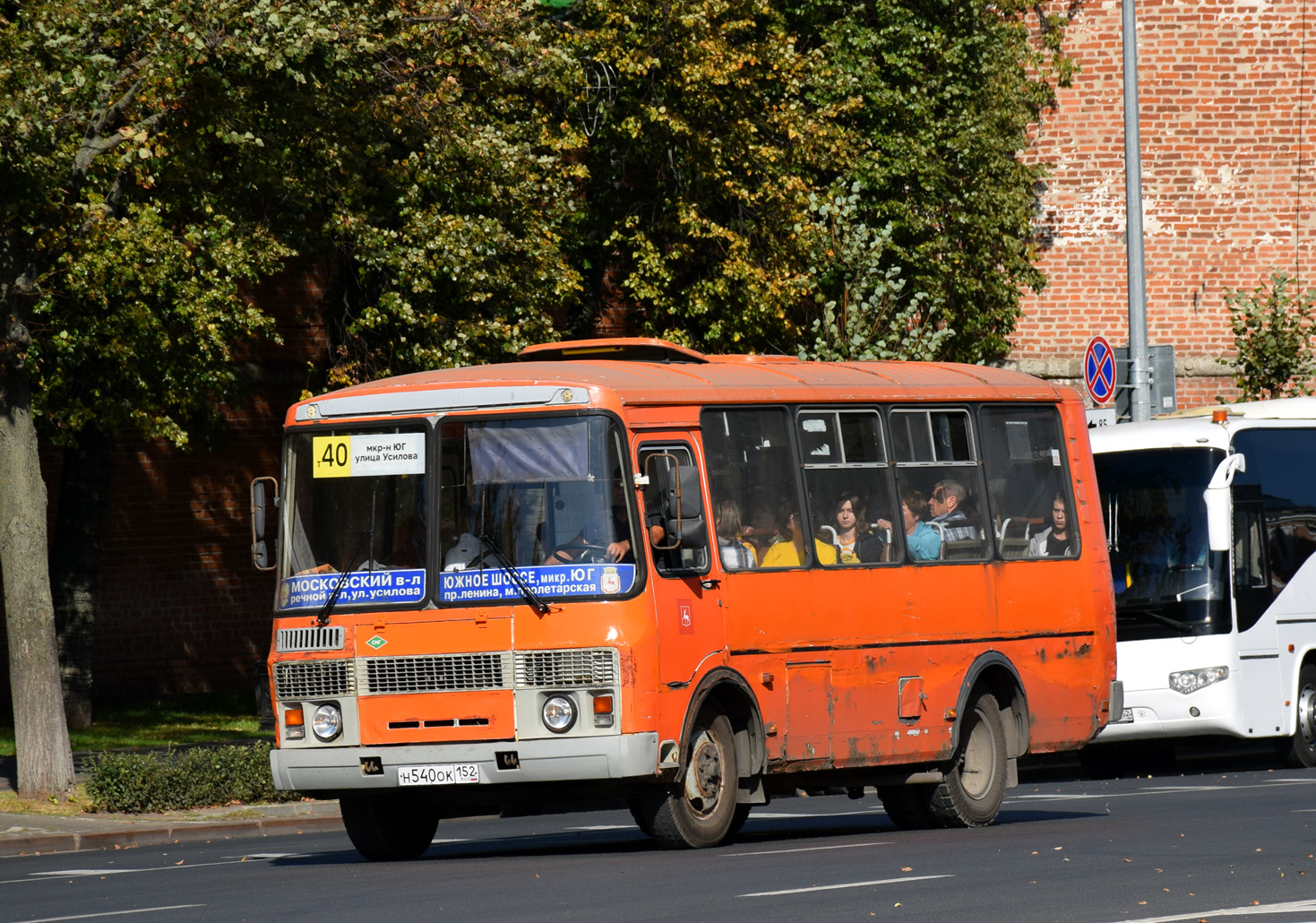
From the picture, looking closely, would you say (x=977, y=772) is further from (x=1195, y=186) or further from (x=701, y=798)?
(x=1195, y=186)

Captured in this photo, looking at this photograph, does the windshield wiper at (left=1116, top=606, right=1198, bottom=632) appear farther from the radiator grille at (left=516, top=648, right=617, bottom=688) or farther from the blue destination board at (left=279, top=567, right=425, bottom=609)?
the blue destination board at (left=279, top=567, right=425, bottom=609)

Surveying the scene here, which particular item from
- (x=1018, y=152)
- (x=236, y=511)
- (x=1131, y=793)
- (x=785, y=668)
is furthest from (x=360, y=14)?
(x=1018, y=152)

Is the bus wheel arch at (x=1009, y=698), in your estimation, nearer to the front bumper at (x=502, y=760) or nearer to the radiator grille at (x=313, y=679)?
the front bumper at (x=502, y=760)

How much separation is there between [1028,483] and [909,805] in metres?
2.49

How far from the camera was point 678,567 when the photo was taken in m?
12.2

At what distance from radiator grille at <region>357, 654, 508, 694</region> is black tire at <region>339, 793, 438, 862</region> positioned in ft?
2.92

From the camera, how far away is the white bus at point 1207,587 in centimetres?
1981

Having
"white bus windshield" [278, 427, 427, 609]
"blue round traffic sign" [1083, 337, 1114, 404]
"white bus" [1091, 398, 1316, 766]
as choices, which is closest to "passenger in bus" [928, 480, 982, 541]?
"white bus windshield" [278, 427, 427, 609]

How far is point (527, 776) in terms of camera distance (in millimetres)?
11742

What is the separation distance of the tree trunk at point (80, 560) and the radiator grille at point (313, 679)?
14.4m

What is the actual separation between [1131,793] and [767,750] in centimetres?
572

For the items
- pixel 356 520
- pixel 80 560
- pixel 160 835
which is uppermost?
pixel 356 520

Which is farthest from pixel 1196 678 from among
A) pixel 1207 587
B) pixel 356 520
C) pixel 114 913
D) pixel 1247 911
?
pixel 114 913

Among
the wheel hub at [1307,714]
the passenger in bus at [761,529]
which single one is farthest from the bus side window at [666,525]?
the wheel hub at [1307,714]
